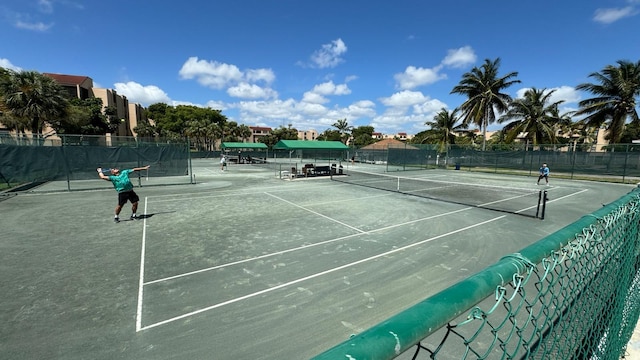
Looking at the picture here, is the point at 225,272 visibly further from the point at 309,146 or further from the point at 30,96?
the point at 30,96

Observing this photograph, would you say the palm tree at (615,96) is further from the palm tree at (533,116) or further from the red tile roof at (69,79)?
the red tile roof at (69,79)

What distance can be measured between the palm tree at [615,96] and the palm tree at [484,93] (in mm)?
7581

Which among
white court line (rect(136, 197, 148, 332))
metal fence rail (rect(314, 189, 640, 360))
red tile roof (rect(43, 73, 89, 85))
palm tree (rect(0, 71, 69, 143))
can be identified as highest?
red tile roof (rect(43, 73, 89, 85))

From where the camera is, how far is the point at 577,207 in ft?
44.0

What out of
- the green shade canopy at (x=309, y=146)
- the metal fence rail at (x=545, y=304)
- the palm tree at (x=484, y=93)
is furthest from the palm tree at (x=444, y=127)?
the metal fence rail at (x=545, y=304)

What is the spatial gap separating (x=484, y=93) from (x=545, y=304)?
42.0 meters

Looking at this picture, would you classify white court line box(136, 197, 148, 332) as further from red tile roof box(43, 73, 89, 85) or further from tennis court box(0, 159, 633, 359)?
red tile roof box(43, 73, 89, 85)

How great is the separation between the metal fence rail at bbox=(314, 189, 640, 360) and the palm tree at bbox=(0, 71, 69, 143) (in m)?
34.9

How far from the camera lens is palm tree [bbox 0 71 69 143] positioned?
974 inches

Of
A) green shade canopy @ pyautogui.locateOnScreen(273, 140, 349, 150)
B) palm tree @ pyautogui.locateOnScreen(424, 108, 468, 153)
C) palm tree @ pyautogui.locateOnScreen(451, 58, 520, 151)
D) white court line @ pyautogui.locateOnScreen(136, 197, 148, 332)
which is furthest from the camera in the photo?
palm tree @ pyautogui.locateOnScreen(424, 108, 468, 153)

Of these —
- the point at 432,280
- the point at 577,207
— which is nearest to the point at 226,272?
the point at 432,280

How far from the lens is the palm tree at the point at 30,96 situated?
974 inches

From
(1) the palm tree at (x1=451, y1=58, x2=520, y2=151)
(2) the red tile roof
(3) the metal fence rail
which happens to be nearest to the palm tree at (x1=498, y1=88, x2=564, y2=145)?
(1) the palm tree at (x1=451, y1=58, x2=520, y2=151)

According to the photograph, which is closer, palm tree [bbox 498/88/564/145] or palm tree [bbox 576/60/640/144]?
palm tree [bbox 576/60/640/144]
